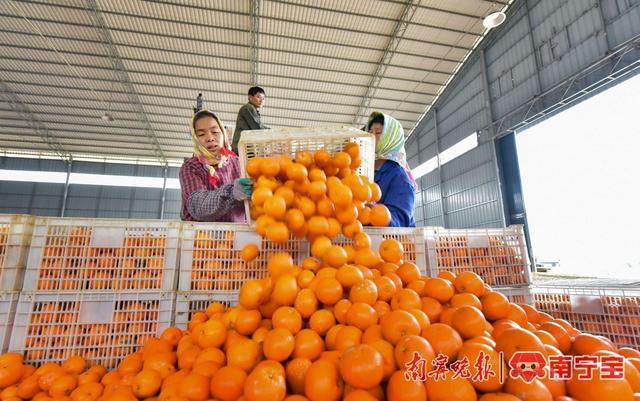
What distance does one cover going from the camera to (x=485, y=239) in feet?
7.06

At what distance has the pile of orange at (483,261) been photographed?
2078 millimetres

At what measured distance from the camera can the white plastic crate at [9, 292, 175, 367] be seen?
1526mm

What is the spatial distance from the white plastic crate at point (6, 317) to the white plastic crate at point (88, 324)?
22mm

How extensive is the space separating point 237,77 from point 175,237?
11.7 meters

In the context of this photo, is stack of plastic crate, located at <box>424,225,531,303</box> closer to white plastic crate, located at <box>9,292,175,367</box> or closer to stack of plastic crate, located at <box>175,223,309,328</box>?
stack of plastic crate, located at <box>175,223,309,328</box>

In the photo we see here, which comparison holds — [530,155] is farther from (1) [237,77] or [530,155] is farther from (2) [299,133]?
(2) [299,133]

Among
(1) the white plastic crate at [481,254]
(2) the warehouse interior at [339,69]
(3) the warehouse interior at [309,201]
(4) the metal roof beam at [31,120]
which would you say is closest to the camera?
(3) the warehouse interior at [309,201]

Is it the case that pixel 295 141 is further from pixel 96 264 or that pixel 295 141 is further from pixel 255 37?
pixel 255 37

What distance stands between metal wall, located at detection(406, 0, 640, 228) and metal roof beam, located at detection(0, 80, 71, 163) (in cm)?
1847

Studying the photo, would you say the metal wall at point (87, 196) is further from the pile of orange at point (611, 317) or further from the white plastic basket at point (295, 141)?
the pile of orange at point (611, 317)

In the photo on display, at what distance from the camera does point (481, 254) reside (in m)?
2.13

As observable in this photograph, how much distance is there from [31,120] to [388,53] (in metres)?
16.7

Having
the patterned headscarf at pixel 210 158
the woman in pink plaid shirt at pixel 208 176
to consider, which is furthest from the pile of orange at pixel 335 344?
the patterned headscarf at pixel 210 158

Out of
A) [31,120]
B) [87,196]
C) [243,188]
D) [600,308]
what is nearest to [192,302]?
[243,188]
